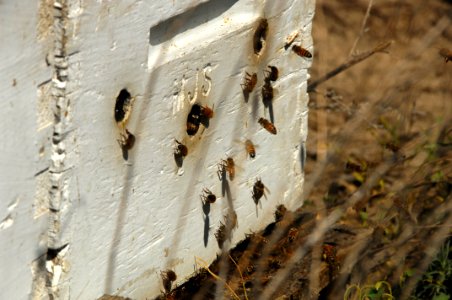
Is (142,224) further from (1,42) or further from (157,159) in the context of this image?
(1,42)

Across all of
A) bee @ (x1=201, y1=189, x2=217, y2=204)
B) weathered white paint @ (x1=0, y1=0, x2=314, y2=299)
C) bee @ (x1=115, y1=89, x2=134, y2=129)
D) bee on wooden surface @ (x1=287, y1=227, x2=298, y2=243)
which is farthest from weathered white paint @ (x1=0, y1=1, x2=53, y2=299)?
bee on wooden surface @ (x1=287, y1=227, x2=298, y2=243)

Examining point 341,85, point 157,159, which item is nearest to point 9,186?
point 157,159

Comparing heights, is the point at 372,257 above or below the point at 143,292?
below

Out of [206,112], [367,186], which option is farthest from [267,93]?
[367,186]

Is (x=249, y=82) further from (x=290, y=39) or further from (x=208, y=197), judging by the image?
(x=208, y=197)

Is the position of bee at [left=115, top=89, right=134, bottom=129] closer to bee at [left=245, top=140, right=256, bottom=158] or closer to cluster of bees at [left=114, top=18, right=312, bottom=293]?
cluster of bees at [left=114, top=18, right=312, bottom=293]

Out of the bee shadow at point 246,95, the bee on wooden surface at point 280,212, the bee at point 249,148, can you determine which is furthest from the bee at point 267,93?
the bee on wooden surface at point 280,212
